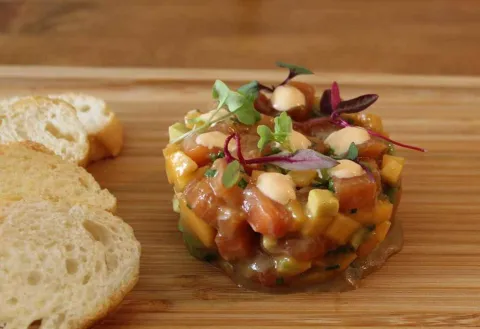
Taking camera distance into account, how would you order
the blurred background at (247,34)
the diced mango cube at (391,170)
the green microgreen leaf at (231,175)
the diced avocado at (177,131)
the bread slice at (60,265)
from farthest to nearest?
the blurred background at (247,34)
the diced avocado at (177,131)
the diced mango cube at (391,170)
the green microgreen leaf at (231,175)
the bread slice at (60,265)

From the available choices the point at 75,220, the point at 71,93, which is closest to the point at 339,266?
the point at 75,220

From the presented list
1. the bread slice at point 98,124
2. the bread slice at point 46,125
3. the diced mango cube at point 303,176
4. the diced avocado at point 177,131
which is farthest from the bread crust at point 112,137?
the diced mango cube at point 303,176

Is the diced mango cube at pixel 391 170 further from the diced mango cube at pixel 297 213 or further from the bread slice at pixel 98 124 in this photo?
the bread slice at pixel 98 124

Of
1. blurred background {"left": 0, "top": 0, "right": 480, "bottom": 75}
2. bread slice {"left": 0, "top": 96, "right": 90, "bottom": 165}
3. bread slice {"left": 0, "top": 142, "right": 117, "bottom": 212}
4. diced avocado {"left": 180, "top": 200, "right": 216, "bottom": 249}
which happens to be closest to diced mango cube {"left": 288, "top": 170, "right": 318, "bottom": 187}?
diced avocado {"left": 180, "top": 200, "right": 216, "bottom": 249}

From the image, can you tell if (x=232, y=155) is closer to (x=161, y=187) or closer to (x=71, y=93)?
(x=161, y=187)

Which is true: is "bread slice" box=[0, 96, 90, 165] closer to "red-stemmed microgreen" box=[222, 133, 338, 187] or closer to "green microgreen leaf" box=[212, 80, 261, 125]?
"green microgreen leaf" box=[212, 80, 261, 125]

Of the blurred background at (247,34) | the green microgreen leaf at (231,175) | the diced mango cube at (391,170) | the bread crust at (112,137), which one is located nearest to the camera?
the green microgreen leaf at (231,175)

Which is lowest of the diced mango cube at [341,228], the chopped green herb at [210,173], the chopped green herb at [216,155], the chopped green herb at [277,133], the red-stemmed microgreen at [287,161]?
the diced mango cube at [341,228]
